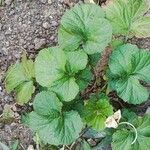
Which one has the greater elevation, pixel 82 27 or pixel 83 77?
pixel 82 27

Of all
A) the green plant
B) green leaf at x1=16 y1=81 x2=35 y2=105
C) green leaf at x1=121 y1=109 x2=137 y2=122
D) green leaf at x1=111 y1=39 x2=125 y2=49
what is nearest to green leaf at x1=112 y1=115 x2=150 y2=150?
the green plant

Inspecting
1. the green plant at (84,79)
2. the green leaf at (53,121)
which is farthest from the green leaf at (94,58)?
the green leaf at (53,121)

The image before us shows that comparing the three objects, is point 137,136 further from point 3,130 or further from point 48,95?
point 3,130

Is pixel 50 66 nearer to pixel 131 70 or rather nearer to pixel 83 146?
pixel 131 70

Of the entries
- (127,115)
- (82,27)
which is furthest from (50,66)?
(127,115)

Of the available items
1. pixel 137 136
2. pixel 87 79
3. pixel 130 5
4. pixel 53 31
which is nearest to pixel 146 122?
pixel 137 136
